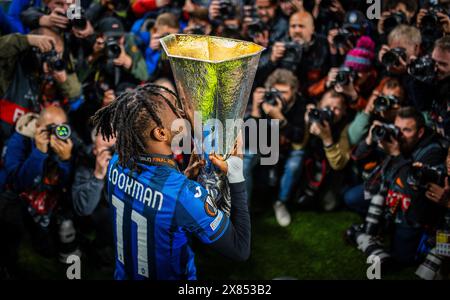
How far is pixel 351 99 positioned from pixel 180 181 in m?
2.26

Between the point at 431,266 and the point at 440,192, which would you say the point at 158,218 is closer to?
the point at 440,192

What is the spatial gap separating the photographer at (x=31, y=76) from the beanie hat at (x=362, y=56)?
2107mm

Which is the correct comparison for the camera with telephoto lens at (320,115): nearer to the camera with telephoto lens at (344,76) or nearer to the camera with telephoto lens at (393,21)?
the camera with telephoto lens at (344,76)

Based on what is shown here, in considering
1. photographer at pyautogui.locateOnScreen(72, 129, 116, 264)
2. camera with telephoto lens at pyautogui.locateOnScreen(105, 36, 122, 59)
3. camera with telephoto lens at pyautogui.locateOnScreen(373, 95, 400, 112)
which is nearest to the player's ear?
photographer at pyautogui.locateOnScreen(72, 129, 116, 264)

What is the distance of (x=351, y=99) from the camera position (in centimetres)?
380

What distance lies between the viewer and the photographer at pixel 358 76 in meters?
3.75

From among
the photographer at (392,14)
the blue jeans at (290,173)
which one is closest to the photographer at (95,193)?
the blue jeans at (290,173)

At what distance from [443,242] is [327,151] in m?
1.03

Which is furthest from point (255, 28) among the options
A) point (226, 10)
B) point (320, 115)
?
point (320, 115)

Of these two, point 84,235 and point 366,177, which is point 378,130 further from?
point 84,235

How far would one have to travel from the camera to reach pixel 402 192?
3275mm
